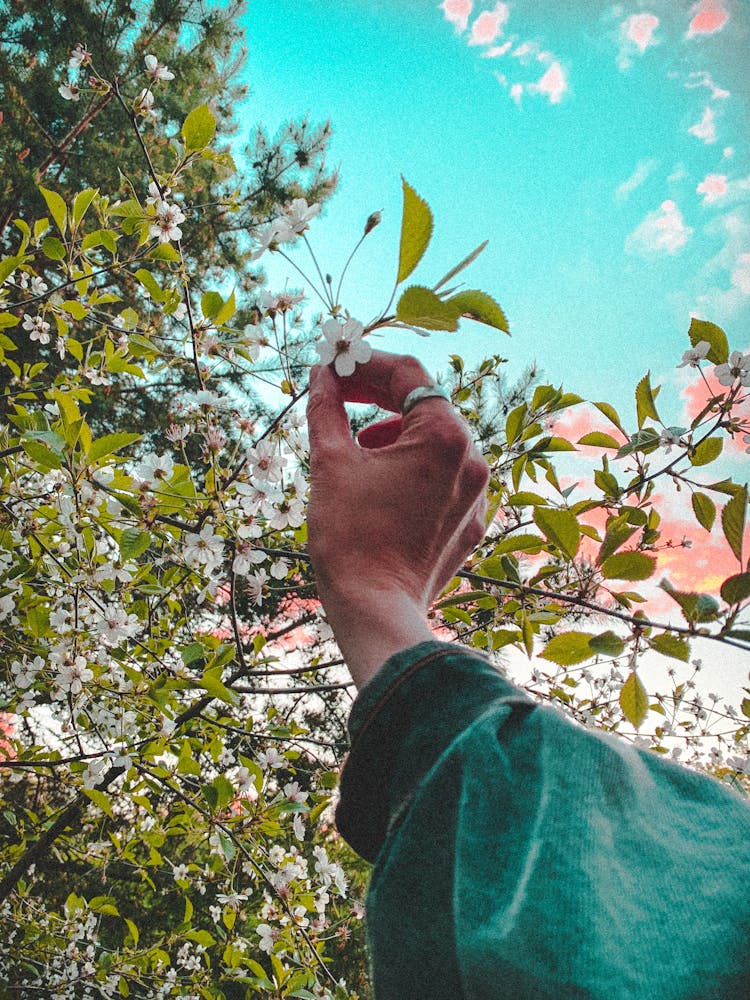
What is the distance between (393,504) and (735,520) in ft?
1.65

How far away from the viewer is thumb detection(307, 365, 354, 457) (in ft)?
2.88

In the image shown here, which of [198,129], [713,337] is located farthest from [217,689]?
[198,129]

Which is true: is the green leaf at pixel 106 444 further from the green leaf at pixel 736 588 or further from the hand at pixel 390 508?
the green leaf at pixel 736 588

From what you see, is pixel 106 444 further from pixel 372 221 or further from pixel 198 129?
pixel 198 129

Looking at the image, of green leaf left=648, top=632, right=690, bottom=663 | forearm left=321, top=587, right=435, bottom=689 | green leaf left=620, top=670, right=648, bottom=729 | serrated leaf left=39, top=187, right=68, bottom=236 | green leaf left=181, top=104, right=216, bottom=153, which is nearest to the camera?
forearm left=321, top=587, right=435, bottom=689

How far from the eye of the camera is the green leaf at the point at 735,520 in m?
0.86

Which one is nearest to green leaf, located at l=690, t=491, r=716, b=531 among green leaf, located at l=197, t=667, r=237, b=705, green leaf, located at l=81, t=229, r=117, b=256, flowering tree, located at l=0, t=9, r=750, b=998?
flowering tree, located at l=0, t=9, r=750, b=998

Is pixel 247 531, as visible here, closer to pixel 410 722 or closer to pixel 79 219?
pixel 410 722

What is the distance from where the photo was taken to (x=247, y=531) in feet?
4.61

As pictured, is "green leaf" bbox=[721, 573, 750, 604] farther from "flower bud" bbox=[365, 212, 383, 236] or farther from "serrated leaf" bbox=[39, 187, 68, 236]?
"serrated leaf" bbox=[39, 187, 68, 236]

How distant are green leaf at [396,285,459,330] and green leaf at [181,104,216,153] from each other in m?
1.30

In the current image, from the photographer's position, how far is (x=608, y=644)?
1.09 metres

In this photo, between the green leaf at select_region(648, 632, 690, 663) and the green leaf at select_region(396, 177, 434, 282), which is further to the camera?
the green leaf at select_region(648, 632, 690, 663)

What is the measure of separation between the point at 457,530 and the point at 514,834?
1.61ft
